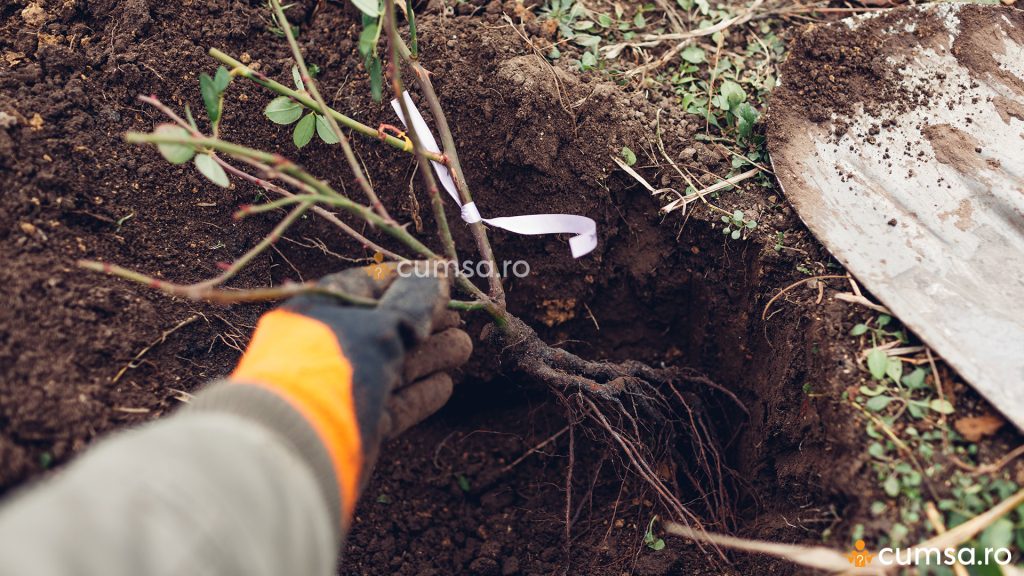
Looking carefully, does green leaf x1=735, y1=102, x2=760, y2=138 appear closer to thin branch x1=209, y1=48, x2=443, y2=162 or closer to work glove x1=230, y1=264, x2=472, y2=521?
thin branch x1=209, y1=48, x2=443, y2=162

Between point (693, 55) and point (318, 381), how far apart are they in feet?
4.32

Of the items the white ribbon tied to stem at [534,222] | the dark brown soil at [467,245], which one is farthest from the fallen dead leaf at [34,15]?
the white ribbon tied to stem at [534,222]

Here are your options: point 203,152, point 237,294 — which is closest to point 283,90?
point 203,152

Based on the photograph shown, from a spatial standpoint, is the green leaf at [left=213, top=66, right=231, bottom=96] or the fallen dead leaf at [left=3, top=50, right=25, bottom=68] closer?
the green leaf at [left=213, top=66, right=231, bottom=96]

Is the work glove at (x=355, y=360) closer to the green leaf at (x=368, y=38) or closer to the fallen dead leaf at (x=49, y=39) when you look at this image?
the green leaf at (x=368, y=38)

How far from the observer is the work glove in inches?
37.3

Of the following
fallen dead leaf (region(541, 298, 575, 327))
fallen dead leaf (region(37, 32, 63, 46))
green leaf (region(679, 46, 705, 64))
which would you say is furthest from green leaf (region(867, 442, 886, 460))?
fallen dead leaf (region(37, 32, 63, 46))

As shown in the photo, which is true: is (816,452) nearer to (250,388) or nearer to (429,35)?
(250,388)

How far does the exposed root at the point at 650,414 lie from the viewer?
1.49 m

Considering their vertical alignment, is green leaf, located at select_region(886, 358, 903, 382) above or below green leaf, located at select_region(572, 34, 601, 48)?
below

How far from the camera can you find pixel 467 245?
171 centimetres

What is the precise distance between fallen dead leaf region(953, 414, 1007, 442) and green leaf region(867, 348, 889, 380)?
146 mm

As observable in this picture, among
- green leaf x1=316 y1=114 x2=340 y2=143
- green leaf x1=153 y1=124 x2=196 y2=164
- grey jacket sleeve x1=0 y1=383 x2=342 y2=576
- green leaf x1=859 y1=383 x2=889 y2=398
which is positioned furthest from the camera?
green leaf x1=316 y1=114 x2=340 y2=143

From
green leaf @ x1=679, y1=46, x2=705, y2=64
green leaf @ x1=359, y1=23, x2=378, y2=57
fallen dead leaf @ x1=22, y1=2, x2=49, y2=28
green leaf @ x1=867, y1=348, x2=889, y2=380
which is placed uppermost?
green leaf @ x1=359, y1=23, x2=378, y2=57
